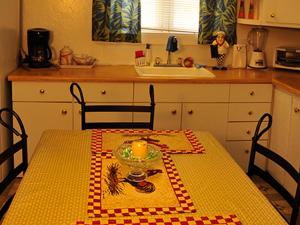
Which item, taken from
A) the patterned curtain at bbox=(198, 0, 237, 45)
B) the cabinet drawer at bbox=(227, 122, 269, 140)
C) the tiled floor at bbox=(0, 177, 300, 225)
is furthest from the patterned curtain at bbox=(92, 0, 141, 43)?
the tiled floor at bbox=(0, 177, 300, 225)

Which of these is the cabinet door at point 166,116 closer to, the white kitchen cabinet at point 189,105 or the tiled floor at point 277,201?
the white kitchen cabinet at point 189,105

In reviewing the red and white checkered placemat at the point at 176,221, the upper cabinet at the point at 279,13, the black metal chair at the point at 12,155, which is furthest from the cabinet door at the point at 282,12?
the red and white checkered placemat at the point at 176,221

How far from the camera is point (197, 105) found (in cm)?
343

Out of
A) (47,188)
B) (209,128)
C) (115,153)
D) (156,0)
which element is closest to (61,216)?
(47,188)

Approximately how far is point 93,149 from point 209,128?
165cm

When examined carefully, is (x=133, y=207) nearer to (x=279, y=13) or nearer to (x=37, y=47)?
(x=37, y=47)

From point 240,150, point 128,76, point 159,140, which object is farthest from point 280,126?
point 159,140

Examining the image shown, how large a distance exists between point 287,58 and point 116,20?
1439mm

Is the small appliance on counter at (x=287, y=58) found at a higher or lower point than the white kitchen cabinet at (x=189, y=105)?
higher

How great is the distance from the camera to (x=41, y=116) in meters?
3.30

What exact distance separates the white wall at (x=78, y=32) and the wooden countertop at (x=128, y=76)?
166 mm

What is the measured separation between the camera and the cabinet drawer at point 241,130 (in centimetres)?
352

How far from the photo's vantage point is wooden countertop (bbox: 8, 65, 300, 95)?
3.21 metres

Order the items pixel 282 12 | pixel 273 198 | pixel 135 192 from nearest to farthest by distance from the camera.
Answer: pixel 135 192 < pixel 273 198 < pixel 282 12
